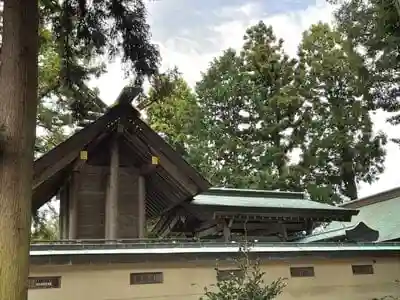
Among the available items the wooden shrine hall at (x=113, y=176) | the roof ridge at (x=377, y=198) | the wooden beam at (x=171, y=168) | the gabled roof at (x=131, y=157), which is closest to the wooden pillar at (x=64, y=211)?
the wooden shrine hall at (x=113, y=176)

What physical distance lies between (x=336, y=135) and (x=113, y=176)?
14856 millimetres

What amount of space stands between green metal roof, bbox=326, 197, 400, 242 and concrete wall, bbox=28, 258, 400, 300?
201 centimetres

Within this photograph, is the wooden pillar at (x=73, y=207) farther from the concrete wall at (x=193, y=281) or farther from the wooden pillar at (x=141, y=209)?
the concrete wall at (x=193, y=281)

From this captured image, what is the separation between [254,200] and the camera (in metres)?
11.1

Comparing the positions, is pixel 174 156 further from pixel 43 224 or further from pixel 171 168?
pixel 43 224

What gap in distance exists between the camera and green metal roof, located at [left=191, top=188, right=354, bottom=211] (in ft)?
31.1

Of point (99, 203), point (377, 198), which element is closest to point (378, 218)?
point (377, 198)

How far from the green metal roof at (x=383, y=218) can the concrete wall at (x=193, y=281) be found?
2.01m

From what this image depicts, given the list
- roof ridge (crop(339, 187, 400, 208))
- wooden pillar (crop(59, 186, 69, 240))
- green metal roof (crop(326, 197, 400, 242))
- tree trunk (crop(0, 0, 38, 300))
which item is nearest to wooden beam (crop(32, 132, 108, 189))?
wooden pillar (crop(59, 186, 69, 240))

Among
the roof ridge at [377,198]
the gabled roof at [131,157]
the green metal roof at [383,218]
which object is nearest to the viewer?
the gabled roof at [131,157]

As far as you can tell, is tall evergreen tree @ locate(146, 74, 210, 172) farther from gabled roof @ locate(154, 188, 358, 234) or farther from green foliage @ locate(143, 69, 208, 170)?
gabled roof @ locate(154, 188, 358, 234)

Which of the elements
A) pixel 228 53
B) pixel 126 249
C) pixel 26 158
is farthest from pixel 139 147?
pixel 228 53

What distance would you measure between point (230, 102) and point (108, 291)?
15.8m

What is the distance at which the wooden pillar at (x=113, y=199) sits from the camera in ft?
25.8
